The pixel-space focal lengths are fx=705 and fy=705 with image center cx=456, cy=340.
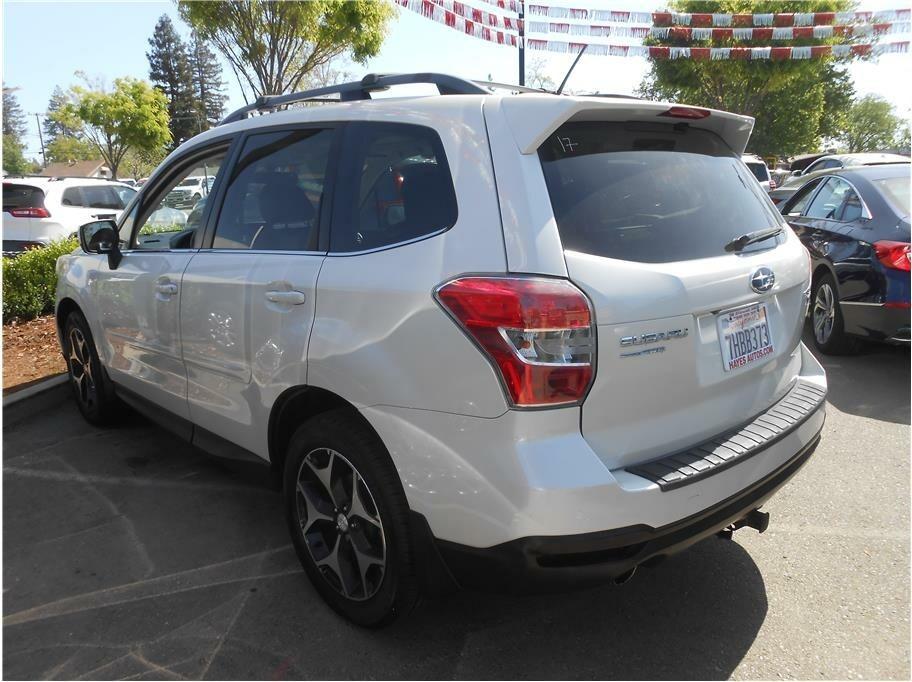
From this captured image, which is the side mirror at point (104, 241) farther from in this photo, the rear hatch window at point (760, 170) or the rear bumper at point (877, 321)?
the rear hatch window at point (760, 170)

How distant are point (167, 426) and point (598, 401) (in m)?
2.64

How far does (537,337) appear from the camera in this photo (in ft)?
6.48

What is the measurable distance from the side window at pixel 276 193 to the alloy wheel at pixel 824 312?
4931mm

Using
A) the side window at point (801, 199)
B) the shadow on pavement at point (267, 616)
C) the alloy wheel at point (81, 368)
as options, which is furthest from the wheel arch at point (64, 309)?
the side window at point (801, 199)

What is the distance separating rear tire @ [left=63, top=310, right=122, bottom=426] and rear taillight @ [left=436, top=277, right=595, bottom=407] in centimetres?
343

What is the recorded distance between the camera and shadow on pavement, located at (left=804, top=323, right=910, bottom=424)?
4855 millimetres

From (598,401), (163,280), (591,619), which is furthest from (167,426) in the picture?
(598,401)

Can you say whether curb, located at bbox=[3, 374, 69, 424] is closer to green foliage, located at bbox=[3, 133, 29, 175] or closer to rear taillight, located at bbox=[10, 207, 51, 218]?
rear taillight, located at bbox=[10, 207, 51, 218]

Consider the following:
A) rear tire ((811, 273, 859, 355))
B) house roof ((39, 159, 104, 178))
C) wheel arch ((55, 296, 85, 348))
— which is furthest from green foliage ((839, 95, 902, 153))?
wheel arch ((55, 296, 85, 348))

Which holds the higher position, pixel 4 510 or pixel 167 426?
pixel 167 426

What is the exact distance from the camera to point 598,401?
2.02m

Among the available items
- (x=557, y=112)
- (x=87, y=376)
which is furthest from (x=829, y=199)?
(x=87, y=376)

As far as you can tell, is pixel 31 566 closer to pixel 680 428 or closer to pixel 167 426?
pixel 167 426

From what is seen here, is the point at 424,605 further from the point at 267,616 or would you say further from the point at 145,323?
the point at 145,323
